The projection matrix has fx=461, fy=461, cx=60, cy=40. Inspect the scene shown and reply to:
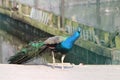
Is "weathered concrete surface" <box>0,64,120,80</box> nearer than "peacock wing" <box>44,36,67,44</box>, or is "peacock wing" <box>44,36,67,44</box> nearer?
"weathered concrete surface" <box>0,64,120,80</box>

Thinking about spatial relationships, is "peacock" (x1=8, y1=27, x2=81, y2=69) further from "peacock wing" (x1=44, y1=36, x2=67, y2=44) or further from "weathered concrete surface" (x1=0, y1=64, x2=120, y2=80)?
"weathered concrete surface" (x1=0, y1=64, x2=120, y2=80)

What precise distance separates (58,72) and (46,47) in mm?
586

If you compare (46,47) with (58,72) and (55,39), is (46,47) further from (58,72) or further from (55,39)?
(58,72)

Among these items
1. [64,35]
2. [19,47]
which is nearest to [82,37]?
[64,35]

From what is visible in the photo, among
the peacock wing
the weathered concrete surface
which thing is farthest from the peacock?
the weathered concrete surface

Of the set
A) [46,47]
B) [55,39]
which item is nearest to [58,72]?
[55,39]

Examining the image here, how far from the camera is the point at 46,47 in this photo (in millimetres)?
6562

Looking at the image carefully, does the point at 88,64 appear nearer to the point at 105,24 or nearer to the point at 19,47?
the point at 105,24

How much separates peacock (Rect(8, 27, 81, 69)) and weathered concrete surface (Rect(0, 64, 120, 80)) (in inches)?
9.5

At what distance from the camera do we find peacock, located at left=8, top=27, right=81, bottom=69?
611 centimetres

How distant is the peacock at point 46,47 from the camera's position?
20.0 feet

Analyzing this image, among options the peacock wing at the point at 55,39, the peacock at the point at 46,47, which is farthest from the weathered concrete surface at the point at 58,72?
the peacock wing at the point at 55,39

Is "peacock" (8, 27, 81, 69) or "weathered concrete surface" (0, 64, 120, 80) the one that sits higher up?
"peacock" (8, 27, 81, 69)

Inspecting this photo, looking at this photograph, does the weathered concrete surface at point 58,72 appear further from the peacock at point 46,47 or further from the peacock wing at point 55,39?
the peacock wing at point 55,39
